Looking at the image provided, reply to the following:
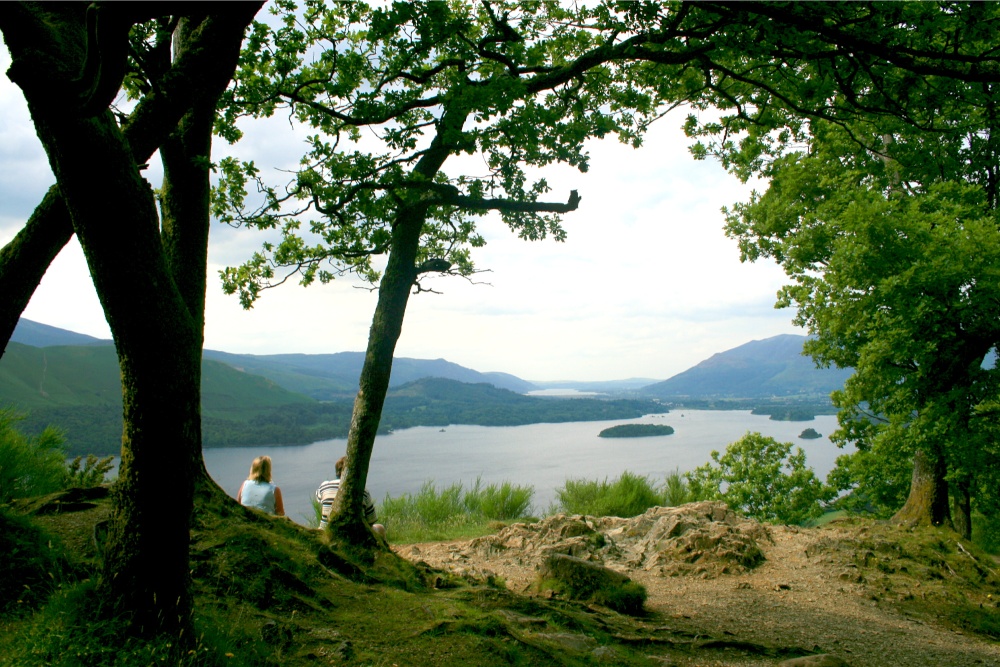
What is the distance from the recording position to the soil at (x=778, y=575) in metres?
4.92

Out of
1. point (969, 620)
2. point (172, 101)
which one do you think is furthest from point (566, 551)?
point (172, 101)

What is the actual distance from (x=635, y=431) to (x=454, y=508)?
13.8 meters

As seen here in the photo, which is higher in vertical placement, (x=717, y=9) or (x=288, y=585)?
(x=717, y=9)

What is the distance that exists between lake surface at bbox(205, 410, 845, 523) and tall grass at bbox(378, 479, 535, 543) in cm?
27

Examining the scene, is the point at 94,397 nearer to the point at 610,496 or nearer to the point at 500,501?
the point at 500,501

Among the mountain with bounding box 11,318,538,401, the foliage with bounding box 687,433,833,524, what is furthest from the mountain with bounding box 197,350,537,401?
the foliage with bounding box 687,433,833,524

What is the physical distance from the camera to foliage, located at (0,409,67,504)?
5.50 m

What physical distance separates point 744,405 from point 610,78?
131ft

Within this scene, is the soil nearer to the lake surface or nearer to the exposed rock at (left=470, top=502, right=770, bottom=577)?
the exposed rock at (left=470, top=502, right=770, bottom=577)

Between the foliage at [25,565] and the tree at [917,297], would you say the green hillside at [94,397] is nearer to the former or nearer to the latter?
the foliage at [25,565]

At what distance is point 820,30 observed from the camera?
13.5 ft

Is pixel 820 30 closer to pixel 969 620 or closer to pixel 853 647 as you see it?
pixel 853 647

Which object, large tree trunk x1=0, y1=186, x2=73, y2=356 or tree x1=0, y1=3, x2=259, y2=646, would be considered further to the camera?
large tree trunk x1=0, y1=186, x2=73, y2=356

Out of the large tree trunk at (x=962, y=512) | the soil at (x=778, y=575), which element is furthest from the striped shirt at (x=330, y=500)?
the large tree trunk at (x=962, y=512)
